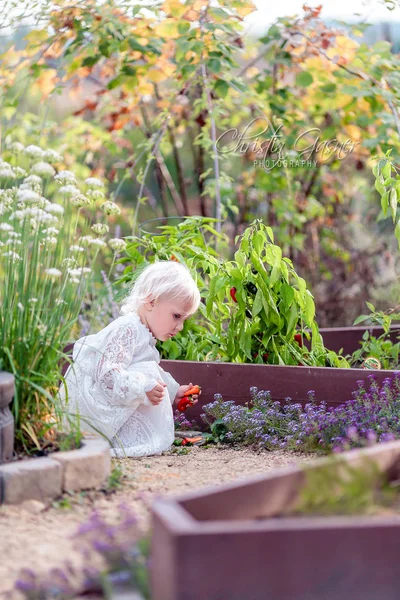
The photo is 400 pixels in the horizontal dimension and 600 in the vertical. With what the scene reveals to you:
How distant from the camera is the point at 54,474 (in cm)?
225

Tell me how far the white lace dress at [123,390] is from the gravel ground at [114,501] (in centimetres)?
12

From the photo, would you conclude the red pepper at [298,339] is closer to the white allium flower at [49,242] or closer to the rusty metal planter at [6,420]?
the white allium flower at [49,242]

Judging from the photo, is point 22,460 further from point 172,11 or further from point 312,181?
point 312,181

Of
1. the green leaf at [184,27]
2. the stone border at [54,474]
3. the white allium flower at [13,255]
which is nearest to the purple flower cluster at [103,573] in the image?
the stone border at [54,474]

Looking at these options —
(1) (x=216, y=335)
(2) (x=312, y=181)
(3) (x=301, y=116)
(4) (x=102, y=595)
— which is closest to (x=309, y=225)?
(2) (x=312, y=181)

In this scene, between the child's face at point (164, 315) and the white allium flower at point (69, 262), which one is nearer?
the white allium flower at point (69, 262)

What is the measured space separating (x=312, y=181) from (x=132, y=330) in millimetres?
3996

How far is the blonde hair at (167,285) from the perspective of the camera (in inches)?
129

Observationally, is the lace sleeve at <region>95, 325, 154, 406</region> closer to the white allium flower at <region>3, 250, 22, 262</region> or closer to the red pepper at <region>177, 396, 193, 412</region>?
the red pepper at <region>177, 396, 193, 412</region>

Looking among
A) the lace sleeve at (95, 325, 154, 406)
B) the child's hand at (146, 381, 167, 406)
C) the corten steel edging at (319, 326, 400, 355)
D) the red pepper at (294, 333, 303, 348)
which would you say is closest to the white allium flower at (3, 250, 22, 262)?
the lace sleeve at (95, 325, 154, 406)

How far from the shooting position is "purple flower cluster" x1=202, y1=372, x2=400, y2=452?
9.53 feet

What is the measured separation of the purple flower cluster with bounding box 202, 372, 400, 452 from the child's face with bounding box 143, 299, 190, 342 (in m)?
0.41

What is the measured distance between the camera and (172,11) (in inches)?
194

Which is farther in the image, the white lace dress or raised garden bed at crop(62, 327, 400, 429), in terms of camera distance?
raised garden bed at crop(62, 327, 400, 429)
